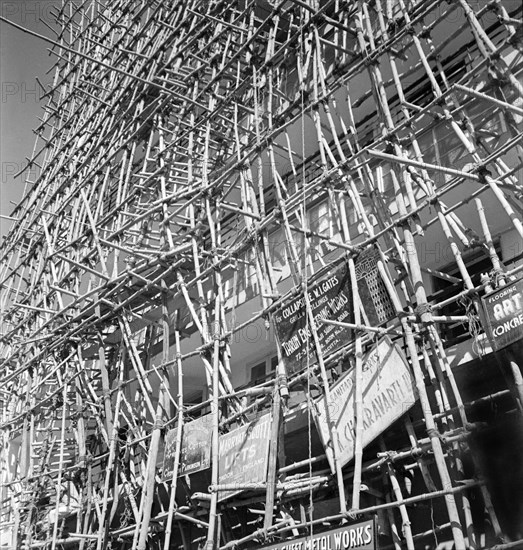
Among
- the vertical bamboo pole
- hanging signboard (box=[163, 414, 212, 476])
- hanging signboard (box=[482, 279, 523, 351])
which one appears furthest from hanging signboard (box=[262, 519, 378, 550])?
hanging signboard (box=[163, 414, 212, 476])

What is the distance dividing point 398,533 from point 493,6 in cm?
463

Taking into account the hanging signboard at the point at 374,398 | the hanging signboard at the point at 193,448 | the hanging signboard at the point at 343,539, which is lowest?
the hanging signboard at the point at 343,539

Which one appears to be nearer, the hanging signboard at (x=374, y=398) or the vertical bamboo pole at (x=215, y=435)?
the hanging signboard at (x=374, y=398)

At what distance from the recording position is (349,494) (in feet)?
22.0

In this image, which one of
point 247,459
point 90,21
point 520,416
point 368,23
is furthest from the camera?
point 90,21

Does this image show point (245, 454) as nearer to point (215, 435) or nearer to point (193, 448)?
point (215, 435)

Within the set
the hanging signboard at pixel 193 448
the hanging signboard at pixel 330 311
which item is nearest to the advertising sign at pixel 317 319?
the hanging signboard at pixel 330 311

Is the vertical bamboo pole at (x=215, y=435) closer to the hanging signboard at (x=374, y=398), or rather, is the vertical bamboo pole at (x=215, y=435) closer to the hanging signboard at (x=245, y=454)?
the hanging signboard at (x=245, y=454)

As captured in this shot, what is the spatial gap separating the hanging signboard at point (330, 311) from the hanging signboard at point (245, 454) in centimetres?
67

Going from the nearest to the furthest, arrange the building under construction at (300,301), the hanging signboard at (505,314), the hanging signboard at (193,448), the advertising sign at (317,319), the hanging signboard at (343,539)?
the hanging signboard at (505,314), the hanging signboard at (343,539), the building under construction at (300,301), the advertising sign at (317,319), the hanging signboard at (193,448)

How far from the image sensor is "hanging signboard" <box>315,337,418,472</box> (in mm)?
6152

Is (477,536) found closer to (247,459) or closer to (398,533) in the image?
(398,533)

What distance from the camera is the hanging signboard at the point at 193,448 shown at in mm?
8086

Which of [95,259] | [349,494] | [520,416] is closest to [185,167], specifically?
[95,259]
